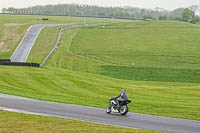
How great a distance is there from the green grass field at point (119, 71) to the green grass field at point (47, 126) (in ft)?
19.9

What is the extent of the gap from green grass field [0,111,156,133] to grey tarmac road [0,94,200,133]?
1172mm

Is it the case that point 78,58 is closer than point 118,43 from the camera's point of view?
Yes

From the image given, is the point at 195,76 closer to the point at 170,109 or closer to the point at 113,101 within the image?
the point at 170,109

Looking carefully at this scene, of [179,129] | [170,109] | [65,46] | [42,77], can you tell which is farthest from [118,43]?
[179,129]

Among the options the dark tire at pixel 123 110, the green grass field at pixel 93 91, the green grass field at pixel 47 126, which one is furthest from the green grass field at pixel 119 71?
the green grass field at pixel 47 126

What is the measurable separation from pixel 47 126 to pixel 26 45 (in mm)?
55490

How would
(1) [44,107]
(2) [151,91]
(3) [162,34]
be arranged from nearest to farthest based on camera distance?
1. (1) [44,107]
2. (2) [151,91]
3. (3) [162,34]

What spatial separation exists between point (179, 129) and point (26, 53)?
166 feet

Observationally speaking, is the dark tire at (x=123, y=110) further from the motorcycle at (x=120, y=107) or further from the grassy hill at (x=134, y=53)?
the grassy hill at (x=134, y=53)

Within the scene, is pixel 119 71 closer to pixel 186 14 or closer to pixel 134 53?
pixel 134 53

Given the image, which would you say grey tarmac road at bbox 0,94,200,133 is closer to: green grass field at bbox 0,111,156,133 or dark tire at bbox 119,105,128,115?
dark tire at bbox 119,105,128,115

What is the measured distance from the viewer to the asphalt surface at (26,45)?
2530 inches

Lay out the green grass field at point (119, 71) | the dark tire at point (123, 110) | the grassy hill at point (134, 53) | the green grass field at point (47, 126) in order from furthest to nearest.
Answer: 1. the grassy hill at point (134, 53)
2. the green grass field at point (119, 71)
3. the dark tire at point (123, 110)
4. the green grass field at point (47, 126)

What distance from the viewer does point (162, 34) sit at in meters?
97.9
